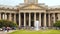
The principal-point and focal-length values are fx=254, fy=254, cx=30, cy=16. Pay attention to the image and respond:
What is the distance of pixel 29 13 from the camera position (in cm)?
14500

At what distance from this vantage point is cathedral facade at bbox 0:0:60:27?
5679 inches

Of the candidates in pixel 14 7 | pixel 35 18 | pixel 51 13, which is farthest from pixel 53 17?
pixel 14 7

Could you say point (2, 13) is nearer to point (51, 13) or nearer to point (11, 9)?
point (11, 9)

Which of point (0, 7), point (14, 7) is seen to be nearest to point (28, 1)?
point (14, 7)

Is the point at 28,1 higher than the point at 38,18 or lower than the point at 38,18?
higher

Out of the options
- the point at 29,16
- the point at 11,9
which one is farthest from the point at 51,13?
the point at 11,9

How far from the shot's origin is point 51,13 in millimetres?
149625

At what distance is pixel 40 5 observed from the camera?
14625 centimetres

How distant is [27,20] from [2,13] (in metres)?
15.7

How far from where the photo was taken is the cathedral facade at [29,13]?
14425 cm

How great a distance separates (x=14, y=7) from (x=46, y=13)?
1951cm

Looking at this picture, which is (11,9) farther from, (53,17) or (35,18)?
(53,17)

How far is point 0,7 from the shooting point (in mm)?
144250

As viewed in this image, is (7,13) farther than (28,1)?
No
